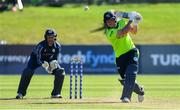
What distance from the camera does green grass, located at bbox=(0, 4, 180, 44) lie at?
167 feet

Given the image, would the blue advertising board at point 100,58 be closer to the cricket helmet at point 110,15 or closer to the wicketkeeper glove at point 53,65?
the wicketkeeper glove at point 53,65

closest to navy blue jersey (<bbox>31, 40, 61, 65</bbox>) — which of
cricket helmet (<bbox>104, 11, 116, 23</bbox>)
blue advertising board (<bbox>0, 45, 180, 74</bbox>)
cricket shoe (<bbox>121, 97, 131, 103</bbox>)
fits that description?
cricket helmet (<bbox>104, 11, 116, 23</bbox>)

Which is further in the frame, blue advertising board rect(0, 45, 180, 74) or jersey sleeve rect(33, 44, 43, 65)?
blue advertising board rect(0, 45, 180, 74)

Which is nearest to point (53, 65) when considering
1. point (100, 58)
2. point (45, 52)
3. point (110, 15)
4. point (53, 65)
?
point (53, 65)

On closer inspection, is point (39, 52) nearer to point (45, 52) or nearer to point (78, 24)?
point (45, 52)

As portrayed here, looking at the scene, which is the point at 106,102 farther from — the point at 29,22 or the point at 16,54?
the point at 29,22

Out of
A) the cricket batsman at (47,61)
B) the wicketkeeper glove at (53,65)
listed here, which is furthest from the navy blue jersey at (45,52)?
the wicketkeeper glove at (53,65)

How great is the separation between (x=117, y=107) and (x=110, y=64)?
64.2 feet

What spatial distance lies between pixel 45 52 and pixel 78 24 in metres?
36.8

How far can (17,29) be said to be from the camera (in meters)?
53.7

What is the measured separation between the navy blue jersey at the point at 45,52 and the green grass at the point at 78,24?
30419mm

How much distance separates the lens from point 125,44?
17.0 metres

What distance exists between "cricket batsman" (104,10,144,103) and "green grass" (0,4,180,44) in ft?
104

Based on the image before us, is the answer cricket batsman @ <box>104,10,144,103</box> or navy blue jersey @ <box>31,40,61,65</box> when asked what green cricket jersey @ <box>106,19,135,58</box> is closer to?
cricket batsman @ <box>104,10,144,103</box>
